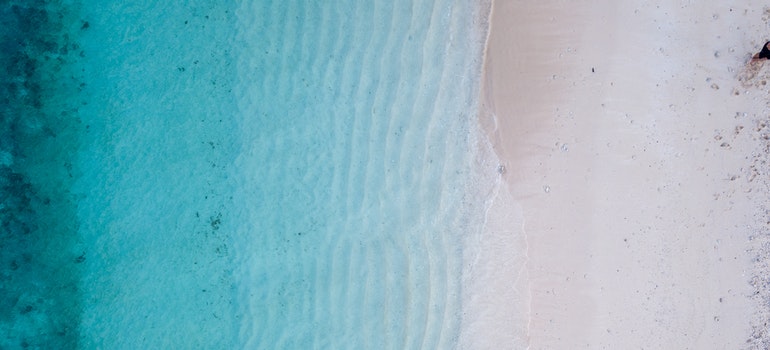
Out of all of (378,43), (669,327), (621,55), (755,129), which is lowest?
(669,327)

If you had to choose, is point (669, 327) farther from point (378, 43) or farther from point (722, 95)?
point (378, 43)

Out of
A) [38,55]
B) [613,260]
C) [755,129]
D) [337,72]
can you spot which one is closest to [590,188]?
[613,260]

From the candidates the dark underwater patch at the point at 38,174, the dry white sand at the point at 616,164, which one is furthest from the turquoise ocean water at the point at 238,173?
the dry white sand at the point at 616,164

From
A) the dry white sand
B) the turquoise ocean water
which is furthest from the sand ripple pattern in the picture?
the dry white sand

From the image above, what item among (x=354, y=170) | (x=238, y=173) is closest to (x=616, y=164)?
(x=354, y=170)

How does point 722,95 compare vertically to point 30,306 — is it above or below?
above

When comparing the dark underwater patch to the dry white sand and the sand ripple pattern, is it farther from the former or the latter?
the dry white sand

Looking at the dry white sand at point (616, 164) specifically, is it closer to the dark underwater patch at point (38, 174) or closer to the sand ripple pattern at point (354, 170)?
the sand ripple pattern at point (354, 170)
